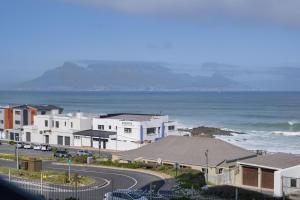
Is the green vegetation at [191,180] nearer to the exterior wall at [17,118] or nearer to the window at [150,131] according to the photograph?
the window at [150,131]

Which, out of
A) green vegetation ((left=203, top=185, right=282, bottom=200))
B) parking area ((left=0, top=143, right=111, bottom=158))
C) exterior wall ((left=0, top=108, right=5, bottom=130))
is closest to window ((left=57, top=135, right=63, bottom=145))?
parking area ((left=0, top=143, right=111, bottom=158))

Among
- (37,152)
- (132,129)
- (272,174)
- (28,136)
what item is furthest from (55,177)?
(28,136)

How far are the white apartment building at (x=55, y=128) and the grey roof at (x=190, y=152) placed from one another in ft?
62.8

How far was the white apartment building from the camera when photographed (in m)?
61.6

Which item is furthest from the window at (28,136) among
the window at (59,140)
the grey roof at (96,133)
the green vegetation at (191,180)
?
the green vegetation at (191,180)

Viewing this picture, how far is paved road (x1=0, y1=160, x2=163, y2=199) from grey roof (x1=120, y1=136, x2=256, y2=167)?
14.5ft

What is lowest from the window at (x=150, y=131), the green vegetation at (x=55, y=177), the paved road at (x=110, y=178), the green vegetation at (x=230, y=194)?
the paved road at (x=110, y=178)

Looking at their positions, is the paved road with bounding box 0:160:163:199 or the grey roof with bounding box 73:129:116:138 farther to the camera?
the grey roof with bounding box 73:129:116:138

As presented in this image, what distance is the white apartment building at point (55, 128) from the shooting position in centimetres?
6159

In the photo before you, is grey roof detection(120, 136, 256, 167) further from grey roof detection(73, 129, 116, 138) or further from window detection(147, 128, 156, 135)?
grey roof detection(73, 129, 116, 138)

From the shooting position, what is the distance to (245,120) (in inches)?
4343

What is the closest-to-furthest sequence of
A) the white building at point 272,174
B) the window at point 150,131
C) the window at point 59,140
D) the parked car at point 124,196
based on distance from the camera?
the parked car at point 124,196
the white building at point 272,174
the window at point 150,131
the window at point 59,140

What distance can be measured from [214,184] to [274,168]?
402cm

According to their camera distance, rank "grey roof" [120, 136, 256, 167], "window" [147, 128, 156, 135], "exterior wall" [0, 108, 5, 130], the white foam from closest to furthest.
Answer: "grey roof" [120, 136, 256, 167], "window" [147, 128, 156, 135], "exterior wall" [0, 108, 5, 130], the white foam
